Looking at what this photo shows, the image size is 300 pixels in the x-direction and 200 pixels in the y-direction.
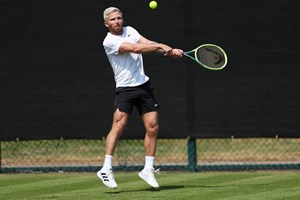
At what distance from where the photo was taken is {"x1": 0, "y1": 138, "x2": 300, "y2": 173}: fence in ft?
35.9

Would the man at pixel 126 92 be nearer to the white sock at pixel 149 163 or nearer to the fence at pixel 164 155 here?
the white sock at pixel 149 163

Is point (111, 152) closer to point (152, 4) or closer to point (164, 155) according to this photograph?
point (152, 4)

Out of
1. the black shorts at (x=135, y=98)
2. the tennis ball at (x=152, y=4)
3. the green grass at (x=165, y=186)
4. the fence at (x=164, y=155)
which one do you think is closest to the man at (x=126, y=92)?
the black shorts at (x=135, y=98)

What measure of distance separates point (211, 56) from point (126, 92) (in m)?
0.93

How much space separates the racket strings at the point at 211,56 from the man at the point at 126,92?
0.57 meters

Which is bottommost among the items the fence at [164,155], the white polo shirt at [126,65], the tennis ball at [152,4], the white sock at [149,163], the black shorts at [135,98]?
the fence at [164,155]

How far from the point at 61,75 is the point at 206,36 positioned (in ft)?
6.01

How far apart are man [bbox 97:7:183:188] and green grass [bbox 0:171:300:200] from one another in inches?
9.8

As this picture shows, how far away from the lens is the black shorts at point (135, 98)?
8.51 metres

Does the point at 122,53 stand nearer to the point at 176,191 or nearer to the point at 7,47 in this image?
the point at 176,191

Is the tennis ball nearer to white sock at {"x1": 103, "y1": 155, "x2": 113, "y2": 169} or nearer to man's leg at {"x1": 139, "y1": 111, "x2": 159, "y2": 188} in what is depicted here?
man's leg at {"x1": 139, "y1": 111, "x2": 159, "y2": 188}

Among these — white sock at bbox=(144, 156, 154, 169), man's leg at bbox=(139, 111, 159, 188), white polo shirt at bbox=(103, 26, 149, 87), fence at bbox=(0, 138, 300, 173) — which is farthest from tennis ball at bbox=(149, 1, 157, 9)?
white sock at bbox=(144, 156, 154, 169)

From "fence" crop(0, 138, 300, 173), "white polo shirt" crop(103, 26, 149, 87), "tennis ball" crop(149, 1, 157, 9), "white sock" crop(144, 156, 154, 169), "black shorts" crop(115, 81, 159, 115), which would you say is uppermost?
"tennis ball" crop(149, 1, 157, 9)

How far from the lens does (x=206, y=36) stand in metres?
10.7
